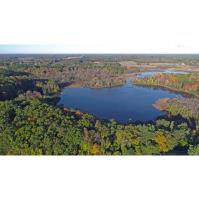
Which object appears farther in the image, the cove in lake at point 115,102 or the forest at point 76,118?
the cove in lake at point 115,102

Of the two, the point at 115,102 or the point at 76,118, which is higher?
the point at 115,102

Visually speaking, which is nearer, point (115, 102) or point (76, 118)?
point (76, 118)
